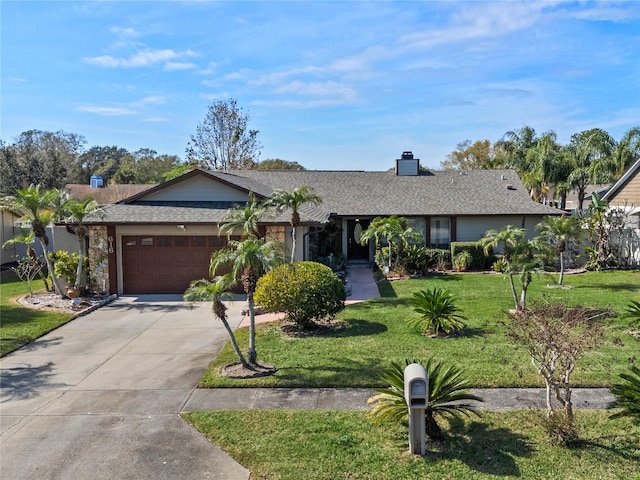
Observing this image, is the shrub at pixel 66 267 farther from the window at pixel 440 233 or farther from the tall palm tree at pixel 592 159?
the tall palm tree at pixel 592 159

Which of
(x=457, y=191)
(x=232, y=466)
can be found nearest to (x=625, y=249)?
(x=457, y=191)

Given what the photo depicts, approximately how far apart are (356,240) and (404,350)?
1423cm

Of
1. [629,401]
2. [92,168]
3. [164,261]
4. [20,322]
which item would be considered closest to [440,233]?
[164,261]

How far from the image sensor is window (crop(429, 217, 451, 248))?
22922 mm

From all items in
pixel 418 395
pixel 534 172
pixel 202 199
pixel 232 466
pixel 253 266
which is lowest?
pixel 232 466

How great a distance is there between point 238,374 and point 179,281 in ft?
28.8

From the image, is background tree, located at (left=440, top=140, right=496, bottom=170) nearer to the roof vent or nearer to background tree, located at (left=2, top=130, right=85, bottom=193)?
the roof vent

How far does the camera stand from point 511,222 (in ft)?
74.3

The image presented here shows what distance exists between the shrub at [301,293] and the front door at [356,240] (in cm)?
1190

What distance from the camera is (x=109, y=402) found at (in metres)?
7.62

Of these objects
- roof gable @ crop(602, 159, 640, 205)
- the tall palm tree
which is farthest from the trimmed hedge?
the tall palm tree

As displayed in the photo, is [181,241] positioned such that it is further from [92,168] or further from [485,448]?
[92,168]

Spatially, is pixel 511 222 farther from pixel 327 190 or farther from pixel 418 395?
pixel 418 395

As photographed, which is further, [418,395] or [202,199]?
[202,199]
